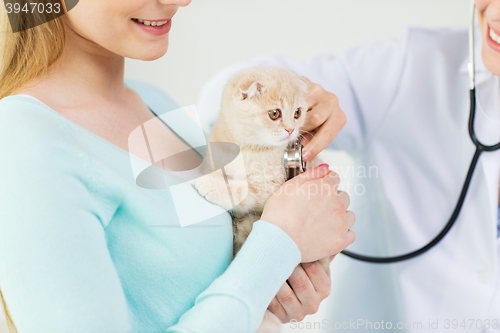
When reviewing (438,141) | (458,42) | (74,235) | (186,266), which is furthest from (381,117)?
(74,235)

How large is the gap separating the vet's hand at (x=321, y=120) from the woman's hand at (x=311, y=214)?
76 millimetres

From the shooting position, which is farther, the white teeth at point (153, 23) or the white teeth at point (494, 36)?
the white teeth at point (494, 36)

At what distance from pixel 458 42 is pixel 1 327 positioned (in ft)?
4.32

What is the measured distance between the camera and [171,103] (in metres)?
0.91

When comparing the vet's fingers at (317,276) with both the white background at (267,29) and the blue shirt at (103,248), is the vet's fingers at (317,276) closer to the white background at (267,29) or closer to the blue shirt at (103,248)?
the blue shirt at (103,248)

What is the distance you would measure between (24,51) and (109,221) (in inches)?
12.4

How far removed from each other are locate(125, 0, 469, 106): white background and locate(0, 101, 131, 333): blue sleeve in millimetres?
482

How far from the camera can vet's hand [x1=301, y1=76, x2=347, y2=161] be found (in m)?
0.78

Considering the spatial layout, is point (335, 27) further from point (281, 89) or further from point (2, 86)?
point (2, 86)

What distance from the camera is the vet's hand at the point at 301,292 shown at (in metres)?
0.66

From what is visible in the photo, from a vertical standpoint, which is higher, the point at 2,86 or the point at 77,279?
the point at 2,86

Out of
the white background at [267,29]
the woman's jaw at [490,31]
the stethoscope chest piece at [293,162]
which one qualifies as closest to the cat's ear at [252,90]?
the stethoscope chest piece at [293,162]

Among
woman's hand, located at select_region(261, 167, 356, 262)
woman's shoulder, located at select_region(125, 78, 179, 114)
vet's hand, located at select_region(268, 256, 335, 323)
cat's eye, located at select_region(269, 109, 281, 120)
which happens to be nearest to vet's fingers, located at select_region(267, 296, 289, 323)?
vet's hand, located at select_region(268, 256, 335, 323)

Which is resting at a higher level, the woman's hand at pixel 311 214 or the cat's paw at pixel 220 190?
the cat's paw at pixel 220 190
